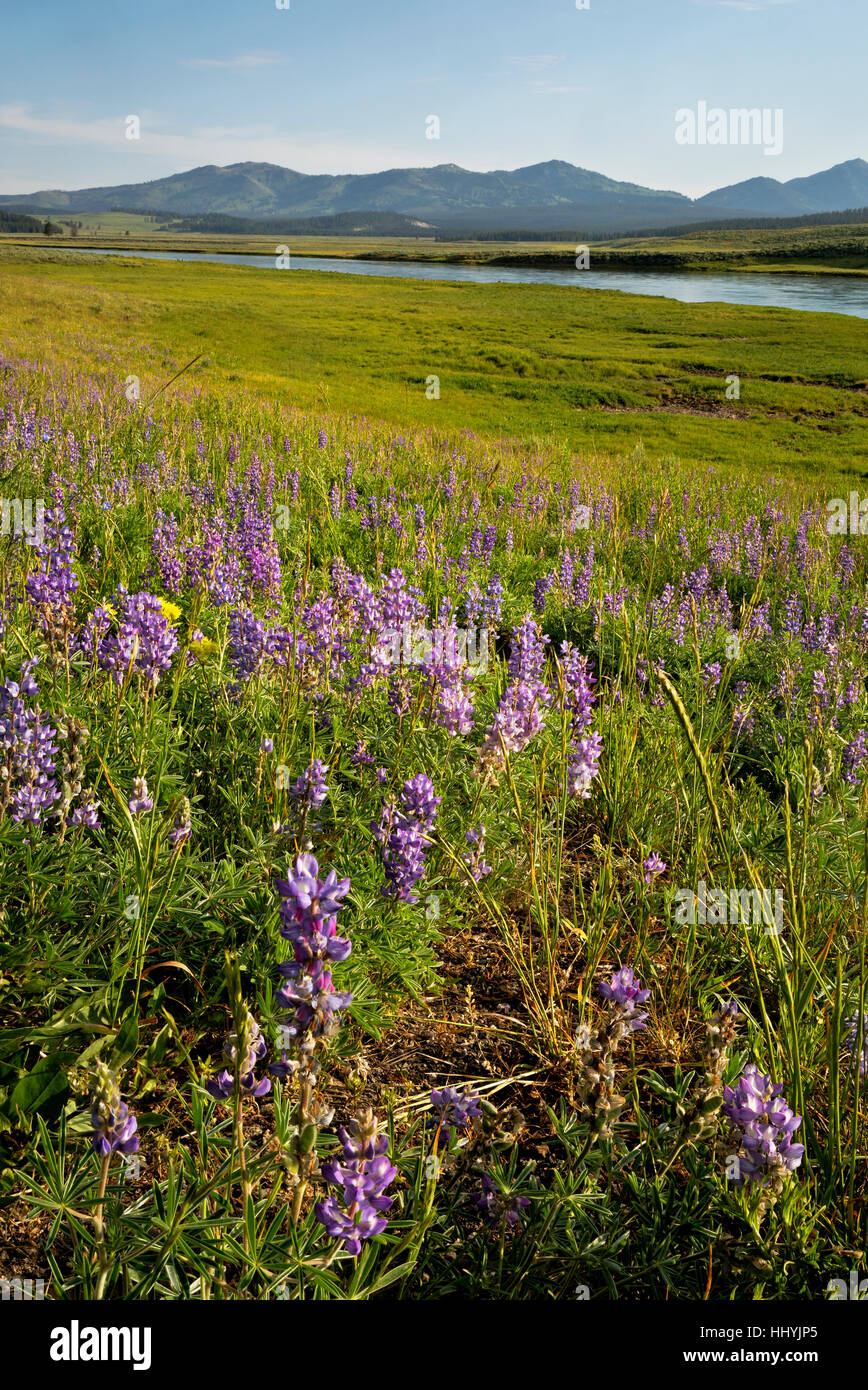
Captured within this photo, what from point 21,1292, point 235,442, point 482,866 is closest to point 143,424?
point 235,442

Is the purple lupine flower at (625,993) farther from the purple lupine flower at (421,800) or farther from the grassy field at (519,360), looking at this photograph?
the grassy field at (519,360)

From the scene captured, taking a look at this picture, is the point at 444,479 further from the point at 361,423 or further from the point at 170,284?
the point at 170,284

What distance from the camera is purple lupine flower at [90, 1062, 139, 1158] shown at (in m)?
1.22

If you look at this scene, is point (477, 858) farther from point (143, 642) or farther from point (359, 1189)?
point (359, 1189)

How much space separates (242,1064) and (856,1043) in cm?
143

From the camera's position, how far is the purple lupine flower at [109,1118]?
122 cm

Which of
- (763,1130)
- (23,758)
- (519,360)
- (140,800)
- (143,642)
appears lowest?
(763,1130)

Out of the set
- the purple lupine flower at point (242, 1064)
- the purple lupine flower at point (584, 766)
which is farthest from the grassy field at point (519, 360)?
the purple lupine flower at point (242, 1064)

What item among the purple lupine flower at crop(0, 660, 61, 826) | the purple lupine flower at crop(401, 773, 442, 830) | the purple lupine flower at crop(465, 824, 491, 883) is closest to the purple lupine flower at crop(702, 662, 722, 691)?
the purple lupine flower at crop(465, 824, 491, 883)

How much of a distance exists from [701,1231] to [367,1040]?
1.05 metres

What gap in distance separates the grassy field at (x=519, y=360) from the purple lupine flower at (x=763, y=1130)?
34.9 ft

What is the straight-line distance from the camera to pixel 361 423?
16453mm

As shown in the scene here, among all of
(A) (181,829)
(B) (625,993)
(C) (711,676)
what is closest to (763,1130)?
(B) (625,993)

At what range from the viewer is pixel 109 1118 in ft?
4.13
